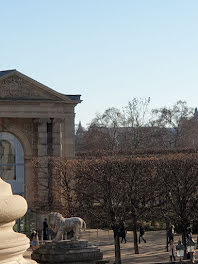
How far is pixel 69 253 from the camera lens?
2544 cm

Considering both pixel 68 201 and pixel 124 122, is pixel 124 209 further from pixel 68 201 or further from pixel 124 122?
pixel 124 122

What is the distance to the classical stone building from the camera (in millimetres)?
45469

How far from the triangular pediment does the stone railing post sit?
133ft

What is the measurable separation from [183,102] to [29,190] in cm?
6811

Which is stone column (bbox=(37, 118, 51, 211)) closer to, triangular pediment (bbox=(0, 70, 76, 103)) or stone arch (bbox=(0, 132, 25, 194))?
stone arch (bbox=(0, 132, 25, 194))

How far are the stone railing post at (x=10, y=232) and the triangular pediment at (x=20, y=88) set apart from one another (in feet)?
133

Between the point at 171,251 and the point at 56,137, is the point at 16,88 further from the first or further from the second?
the point at 171,251

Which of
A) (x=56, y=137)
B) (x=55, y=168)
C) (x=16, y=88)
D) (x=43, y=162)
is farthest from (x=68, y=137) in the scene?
(x=16, y=88)

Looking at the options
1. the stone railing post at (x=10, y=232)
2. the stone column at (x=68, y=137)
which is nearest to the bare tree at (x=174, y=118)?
the stone column at (x=68, y=137)

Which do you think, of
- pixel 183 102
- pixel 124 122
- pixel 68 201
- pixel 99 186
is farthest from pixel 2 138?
pixel 183 102

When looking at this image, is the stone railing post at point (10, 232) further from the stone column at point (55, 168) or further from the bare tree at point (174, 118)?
the bare tree at point (174, 118)

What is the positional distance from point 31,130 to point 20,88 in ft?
11.5

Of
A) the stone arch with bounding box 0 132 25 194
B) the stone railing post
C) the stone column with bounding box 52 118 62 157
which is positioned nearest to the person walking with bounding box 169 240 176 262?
the stone column with bounding box 52 118 62 157

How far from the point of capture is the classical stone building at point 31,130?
4547cm
